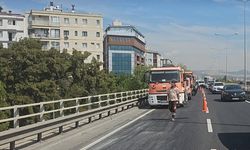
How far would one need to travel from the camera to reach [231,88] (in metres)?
40.6

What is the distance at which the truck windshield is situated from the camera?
30.9 meters

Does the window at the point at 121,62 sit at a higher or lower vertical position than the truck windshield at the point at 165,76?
higher

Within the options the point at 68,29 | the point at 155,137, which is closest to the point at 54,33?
the point at 68,29

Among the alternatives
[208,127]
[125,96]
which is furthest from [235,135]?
[125,96]

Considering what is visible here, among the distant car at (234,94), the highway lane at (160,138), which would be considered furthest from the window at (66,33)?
the highway lane at (160,138)

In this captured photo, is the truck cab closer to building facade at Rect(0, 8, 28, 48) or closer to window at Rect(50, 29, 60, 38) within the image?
building facade at Rect(0, 8, 28, 48)

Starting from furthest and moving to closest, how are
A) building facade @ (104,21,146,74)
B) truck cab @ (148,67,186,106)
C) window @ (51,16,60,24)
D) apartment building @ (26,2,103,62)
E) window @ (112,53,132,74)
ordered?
building facade @ (104,21,146,74) < window @ (112,53,132,74) < window @ (51,16,60,24) < apartment building @ (26,2,103,62) < truck cab @ (148,67,186,106)

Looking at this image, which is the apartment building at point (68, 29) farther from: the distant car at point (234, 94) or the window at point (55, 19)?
the distant car at point (234, 94)

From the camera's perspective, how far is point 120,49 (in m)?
137

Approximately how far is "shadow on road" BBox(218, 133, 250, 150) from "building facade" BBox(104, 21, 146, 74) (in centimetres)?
11246

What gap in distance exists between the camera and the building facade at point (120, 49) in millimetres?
131875

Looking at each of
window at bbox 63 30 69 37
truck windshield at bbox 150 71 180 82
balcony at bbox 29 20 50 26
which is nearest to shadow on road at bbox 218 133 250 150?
truck windshield at bbox 150 71 180 82

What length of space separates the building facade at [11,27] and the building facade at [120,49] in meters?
37.8

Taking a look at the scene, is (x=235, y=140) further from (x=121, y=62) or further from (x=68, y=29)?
(x=121, y=62)
